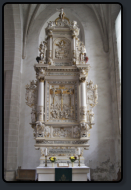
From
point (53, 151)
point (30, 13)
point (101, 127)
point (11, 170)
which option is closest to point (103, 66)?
point (101, 127)

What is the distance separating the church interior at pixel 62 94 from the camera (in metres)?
8.16

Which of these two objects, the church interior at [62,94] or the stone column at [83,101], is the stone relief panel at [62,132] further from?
the stone column at [83,101]

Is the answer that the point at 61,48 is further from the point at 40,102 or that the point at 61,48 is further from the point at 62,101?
the point at 40,102

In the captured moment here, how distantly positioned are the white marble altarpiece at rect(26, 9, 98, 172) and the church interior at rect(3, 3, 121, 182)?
0.12 feet

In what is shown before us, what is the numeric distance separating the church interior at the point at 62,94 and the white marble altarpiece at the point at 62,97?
37 mm

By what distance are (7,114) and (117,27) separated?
23.6 feet

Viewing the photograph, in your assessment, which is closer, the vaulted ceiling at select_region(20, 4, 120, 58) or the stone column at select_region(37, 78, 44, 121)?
the stone column at select_region(37, 78, 44, 121)

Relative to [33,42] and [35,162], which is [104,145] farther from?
[33,42]

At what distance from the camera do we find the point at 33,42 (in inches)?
502

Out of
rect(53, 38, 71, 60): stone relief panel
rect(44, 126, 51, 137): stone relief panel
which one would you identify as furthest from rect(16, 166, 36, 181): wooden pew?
rect(53, 38, 71, 60): stone relief panel

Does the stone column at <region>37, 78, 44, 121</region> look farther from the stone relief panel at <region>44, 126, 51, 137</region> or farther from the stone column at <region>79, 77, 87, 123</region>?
the stone column at <region>79, 77, 87, 123</region>

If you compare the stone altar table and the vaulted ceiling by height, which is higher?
the vaulted ceiling

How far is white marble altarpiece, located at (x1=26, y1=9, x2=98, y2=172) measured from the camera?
815cm

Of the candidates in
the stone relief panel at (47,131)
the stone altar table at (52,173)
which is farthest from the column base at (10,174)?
the stone altar table at (52,173)
